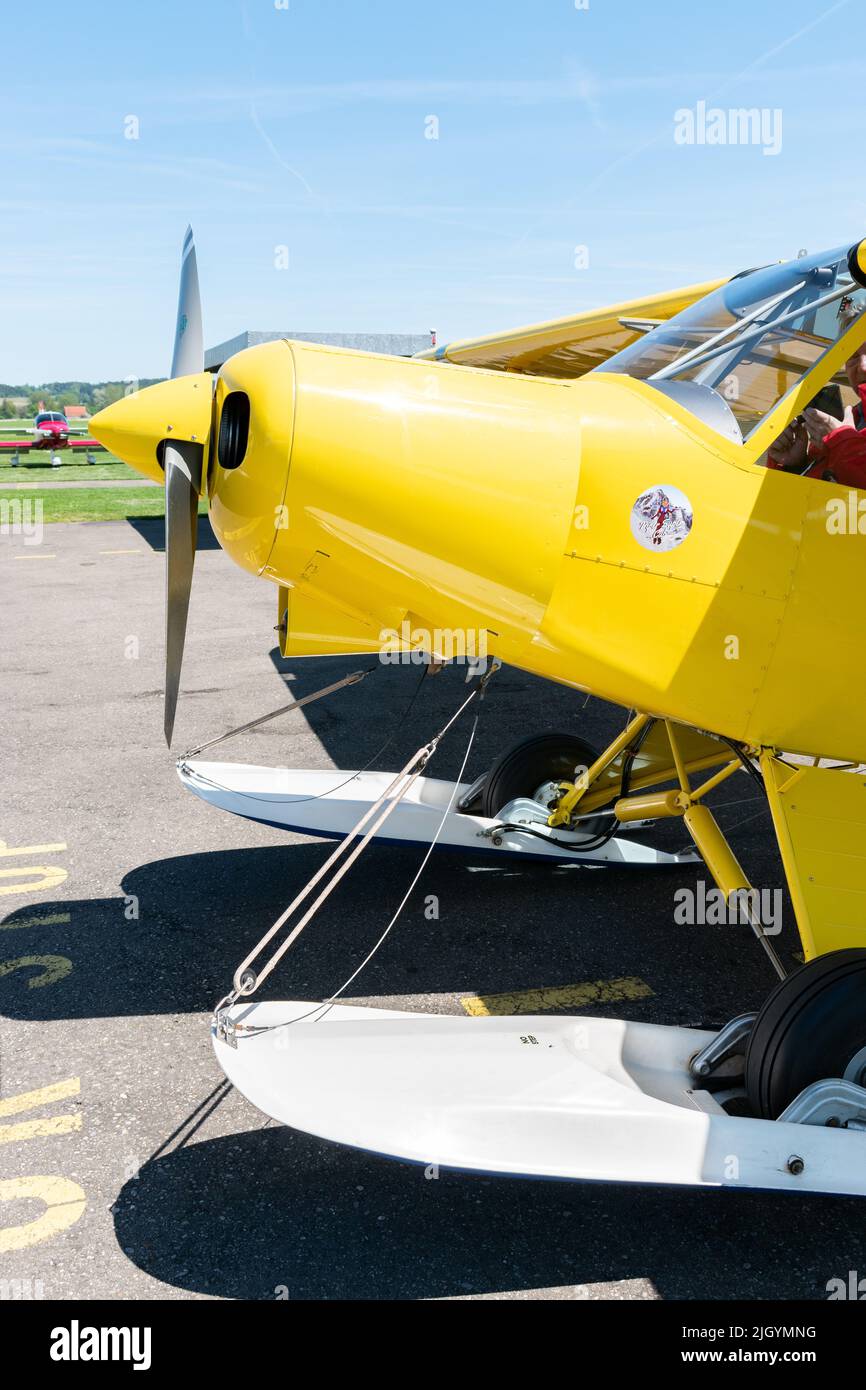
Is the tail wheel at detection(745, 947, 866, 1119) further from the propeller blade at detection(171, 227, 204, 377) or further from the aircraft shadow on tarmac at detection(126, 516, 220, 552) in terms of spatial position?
the aircraft shadow on tarmac at detection(126, 516, 220, 552)

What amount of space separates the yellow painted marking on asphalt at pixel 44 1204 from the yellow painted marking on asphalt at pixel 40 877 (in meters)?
2.11

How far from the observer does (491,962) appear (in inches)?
176

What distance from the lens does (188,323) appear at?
4176 mm

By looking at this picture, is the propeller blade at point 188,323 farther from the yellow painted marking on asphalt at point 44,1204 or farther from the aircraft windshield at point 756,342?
the yellow painted marking on asphalt at point 44,1204

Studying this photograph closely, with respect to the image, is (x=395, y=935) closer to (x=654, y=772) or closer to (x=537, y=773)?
(x=537, y=773)

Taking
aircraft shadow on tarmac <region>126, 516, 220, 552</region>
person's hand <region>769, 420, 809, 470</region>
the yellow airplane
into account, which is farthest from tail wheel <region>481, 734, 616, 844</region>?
aircraft shadow on tarmac <region>126, 516, 220, 552</region>

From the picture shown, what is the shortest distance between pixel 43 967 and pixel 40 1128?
1.08 meters

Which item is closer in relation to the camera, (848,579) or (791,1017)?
(791,1017)

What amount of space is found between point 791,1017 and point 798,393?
1.96 meters

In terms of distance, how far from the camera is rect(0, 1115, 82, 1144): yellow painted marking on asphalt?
335 cm

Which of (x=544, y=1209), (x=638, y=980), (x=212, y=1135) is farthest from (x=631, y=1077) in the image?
(x=212, y=1135)

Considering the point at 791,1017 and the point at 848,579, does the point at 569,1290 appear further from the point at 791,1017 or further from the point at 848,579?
the point at 848,579
